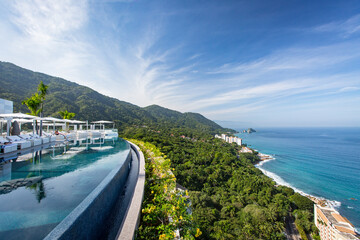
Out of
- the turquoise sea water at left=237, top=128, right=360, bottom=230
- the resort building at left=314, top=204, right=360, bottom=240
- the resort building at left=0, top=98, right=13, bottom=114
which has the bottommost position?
the turquoise sea water at left=237, top=128, right=360, bottom=230

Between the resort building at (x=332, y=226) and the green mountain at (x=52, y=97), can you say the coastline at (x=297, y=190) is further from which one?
the green mountain at (x=52, y=97)

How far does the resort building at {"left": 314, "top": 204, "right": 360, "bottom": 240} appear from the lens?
14.5 metres

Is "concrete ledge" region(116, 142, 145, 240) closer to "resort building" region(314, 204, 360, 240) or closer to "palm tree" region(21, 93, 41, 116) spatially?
"palm tree" region(21, 93, 41, 116)

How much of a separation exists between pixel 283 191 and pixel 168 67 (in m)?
26.1

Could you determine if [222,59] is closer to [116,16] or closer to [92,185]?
[116,16]

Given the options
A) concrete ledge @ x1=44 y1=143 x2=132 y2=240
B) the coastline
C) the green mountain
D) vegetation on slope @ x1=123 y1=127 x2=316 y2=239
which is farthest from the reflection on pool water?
the green mountain

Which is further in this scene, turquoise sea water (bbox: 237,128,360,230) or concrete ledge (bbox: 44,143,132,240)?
turquoise sea water (bbox: 237,128,360,230)

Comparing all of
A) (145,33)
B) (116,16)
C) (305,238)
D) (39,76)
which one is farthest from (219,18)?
(39,76)

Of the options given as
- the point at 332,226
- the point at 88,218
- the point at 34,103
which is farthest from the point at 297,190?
the point at 34,103

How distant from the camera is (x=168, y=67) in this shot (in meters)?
16.9

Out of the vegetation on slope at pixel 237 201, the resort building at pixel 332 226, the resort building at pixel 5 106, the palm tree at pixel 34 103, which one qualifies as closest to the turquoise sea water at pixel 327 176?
the resort building at pixel 332 226

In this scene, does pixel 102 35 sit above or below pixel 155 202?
above

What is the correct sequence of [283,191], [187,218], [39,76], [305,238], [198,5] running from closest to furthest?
[187,218]
[198,5]
[305,238]
[283,191]
[39,76]

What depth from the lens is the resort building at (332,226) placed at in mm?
14527
